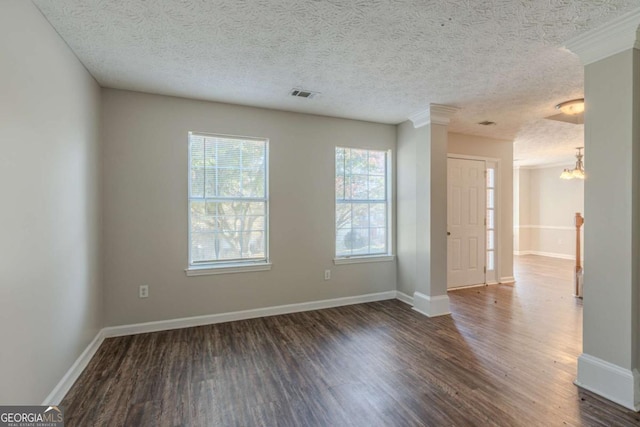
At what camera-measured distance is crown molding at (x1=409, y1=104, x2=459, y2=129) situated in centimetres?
357

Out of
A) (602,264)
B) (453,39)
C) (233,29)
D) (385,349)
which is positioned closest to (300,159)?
(233,29)

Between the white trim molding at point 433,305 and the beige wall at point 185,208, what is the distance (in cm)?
79

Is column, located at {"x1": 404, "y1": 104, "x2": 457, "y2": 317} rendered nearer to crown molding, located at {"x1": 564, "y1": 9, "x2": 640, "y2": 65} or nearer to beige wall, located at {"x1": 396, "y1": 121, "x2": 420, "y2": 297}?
beige wall, located at {"x1": 396, "y1": 121, "x2": 420, "y2": 297}

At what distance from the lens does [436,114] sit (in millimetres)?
3613

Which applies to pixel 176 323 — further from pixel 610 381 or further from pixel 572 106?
pixel 572 106

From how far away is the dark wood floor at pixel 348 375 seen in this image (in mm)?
1866

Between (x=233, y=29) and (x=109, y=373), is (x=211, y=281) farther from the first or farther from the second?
(x=233, y=29)

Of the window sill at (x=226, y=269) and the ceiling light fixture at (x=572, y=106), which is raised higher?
the ceiling light fixture at (x=572, y=106)

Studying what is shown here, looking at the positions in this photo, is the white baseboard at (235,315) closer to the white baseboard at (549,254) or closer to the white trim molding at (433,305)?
the white trim molding at (433,305)

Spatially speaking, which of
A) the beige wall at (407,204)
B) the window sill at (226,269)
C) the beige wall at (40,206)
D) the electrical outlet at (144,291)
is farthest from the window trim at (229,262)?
the beige wall at (407,204)

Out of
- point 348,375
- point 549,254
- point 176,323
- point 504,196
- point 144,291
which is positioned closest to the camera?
point 348,375

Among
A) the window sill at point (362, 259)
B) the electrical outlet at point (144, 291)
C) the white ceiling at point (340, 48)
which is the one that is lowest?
the electrical outlet at point (144, 291)

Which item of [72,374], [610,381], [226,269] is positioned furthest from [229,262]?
[610,381]

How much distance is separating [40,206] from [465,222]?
518 centimetres
